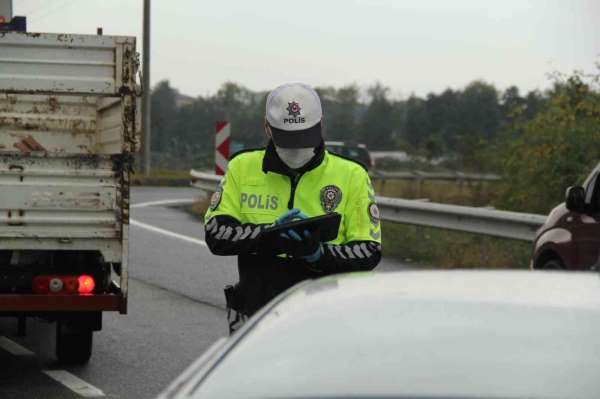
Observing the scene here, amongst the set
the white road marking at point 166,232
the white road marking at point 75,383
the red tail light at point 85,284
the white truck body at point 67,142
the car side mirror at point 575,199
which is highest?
the white truck body at point 67,142

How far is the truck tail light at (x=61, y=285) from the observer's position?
858 cm

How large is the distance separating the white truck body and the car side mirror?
3.30 meters

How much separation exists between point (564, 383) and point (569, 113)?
65.7ft

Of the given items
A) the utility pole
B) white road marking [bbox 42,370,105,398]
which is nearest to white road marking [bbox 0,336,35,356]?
white road marking [bbox 42,370,105,398]

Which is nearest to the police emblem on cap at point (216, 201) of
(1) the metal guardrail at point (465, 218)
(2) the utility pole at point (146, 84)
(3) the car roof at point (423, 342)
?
(3) the car roof at point (423, 342)

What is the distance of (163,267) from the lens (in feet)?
52.4

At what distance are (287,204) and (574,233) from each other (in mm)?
5807

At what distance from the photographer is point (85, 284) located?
28.4ft

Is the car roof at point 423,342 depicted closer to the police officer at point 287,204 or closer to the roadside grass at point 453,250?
the police officer at point 287,204

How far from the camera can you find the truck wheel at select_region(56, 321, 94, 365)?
923 cm

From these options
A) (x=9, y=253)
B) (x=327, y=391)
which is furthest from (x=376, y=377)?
(x=9, y=253)

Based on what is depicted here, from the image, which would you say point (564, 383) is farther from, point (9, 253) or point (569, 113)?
point (569, 113)

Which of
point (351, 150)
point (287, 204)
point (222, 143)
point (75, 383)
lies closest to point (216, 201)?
point (287, 204)

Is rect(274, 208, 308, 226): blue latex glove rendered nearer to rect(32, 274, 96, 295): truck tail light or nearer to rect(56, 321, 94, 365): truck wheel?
rect(32, 274, 96, 295): truck tail light
